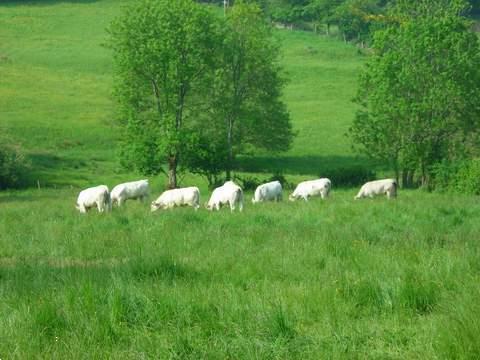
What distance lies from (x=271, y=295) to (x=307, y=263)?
9.31 ft

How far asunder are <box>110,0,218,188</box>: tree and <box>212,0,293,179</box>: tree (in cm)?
366

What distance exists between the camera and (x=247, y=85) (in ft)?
185

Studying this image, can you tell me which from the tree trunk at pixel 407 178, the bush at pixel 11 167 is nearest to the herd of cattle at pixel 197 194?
the tree trunk at pixel 407 178

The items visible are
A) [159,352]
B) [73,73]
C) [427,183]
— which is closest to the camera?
[159,352]

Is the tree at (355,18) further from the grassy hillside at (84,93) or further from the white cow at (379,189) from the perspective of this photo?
the white cow at (379,189)

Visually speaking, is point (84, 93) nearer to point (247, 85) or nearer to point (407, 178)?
point (247, 85)

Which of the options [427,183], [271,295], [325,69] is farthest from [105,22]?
[271,295]

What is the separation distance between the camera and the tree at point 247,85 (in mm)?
54406

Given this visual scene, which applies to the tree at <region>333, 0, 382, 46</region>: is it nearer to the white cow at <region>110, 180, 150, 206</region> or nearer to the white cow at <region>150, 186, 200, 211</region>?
the white cow at <region>110, 180, 150, 206</region>

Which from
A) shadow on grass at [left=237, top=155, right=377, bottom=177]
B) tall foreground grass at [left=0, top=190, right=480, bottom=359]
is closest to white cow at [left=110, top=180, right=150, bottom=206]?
tall foreground grass at [left=0, top=190, right=480, bottom=359]

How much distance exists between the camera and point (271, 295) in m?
8.62

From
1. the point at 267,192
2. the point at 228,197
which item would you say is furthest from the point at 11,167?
the point at 228,197

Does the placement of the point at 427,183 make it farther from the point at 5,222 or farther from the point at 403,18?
the point at 5,222

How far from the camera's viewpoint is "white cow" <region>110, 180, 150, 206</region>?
33.8 metres
